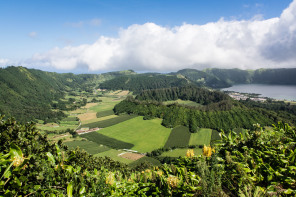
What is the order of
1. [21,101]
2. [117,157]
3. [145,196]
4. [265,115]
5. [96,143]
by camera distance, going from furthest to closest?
[21,101] → [265,115] → [96,143] → [117,157] → [145,196]

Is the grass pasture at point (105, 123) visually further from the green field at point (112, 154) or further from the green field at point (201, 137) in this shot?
the green field at point (201, 137)

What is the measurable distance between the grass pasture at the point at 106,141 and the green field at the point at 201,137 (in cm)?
3233

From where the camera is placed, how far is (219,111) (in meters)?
119

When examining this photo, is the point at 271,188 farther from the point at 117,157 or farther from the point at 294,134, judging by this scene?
the point at 117,157

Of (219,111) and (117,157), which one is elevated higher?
(219,111)

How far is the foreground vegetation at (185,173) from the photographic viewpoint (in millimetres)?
2971

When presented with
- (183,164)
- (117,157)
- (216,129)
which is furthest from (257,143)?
(216,129)

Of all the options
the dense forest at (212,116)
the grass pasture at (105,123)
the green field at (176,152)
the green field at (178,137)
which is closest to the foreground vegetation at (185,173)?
the green field at (176,152)

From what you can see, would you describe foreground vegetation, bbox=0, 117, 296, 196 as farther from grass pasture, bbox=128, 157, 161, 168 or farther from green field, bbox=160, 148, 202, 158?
green field, bbox=160, 148, 202, 158

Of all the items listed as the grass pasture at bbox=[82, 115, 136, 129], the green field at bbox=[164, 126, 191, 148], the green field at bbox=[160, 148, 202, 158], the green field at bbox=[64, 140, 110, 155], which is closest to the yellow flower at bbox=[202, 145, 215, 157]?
the green field at bbox=[160, 148, 202, 158]

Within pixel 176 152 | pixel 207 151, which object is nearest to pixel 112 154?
pixel 176 152

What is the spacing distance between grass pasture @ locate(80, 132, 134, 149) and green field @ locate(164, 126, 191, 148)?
65.9 feet

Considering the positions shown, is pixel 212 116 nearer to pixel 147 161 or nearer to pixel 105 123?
pixel 147 161

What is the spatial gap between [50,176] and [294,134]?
670 cm
